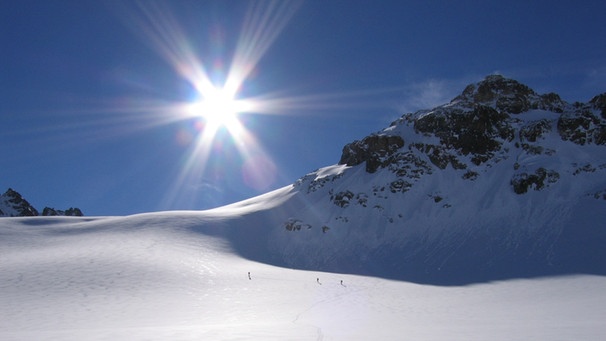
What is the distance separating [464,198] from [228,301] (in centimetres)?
4537

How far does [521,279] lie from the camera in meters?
32.0

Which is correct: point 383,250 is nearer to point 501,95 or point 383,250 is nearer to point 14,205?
point 501,95

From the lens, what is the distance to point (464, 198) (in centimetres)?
5516

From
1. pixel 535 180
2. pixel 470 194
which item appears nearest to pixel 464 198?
pixel 470 194

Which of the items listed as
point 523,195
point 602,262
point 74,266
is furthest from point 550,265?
point 74,266

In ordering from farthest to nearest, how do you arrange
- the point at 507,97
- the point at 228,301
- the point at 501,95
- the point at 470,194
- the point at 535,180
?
the point at 501,95
the point at 507,97
the point at 470,194
the point at 535,180
the point at 228,301

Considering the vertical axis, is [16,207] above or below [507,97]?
above

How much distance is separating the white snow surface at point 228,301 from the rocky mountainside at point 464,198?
9.36m

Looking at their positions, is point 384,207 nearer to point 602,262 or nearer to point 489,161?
point 489,161

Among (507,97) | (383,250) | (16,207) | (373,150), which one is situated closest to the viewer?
(383,250)

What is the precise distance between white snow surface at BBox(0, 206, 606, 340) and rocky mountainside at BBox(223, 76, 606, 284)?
369 inches

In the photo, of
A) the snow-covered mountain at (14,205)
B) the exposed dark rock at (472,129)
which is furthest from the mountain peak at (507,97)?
the snow-covered mountain at (14,205)

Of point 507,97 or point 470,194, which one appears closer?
point 470,194

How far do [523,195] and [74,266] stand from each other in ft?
187
